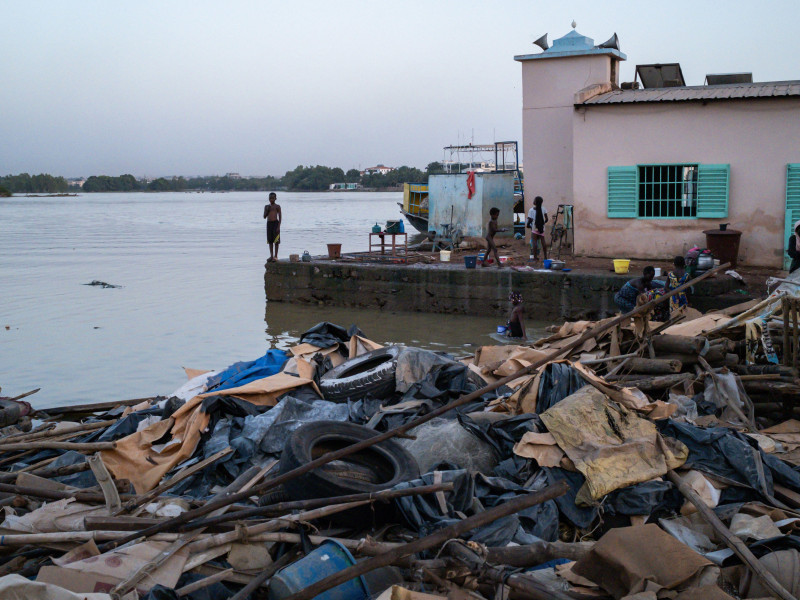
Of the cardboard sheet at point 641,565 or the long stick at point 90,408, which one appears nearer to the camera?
the cardboard sheet at point 641,565

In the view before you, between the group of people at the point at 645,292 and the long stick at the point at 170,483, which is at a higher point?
the group of people at the point at 645,292

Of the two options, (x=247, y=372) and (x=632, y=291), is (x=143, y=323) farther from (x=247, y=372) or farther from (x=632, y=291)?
(x=632, y=291)

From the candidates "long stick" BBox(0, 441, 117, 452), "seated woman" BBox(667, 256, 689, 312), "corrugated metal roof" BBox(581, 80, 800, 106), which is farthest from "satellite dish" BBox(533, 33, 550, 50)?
"long stick" BBox(0, 441, 117, 452)

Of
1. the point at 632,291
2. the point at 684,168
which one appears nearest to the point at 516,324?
the point at 632,291

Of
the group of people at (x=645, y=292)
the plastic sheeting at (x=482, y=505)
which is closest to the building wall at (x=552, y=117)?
the group of people at (x=645, y=292)

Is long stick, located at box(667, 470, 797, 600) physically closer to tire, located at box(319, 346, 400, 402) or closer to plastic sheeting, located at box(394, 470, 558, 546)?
plastic sheeting, located at box(394, 470, 558, 546)

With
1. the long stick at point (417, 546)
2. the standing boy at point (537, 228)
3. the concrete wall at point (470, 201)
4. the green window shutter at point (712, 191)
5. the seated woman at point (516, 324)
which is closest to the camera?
the long stick at point (417, 546)

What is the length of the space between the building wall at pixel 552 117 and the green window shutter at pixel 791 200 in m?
6.03

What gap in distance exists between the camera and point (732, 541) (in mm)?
4074

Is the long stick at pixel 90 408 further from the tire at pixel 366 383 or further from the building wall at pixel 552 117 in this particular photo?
the building wall at pixel 552 117

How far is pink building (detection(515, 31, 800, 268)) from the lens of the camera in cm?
1591

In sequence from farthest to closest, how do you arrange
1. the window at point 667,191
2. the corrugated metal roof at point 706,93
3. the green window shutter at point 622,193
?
the green window shutter at point 622,193 → the window at point 667,191 → the corrugated metal roof at point 706,93

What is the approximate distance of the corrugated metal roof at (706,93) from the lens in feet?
51.9

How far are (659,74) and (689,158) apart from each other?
4.19 m
